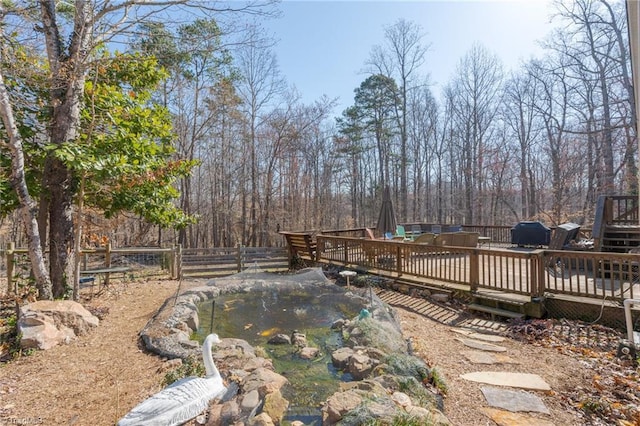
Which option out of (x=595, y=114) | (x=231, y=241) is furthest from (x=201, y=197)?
(x=595, y=114)

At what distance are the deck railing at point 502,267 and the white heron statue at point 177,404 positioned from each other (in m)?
4.80

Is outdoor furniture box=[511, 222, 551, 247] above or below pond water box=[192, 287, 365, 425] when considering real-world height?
above

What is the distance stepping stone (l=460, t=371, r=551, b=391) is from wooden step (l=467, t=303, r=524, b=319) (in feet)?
6.39

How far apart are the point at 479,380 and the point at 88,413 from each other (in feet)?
11.8

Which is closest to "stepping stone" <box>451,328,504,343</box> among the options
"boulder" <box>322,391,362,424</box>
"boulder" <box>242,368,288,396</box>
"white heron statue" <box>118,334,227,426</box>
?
"boulder" <box>322,391,362,424</box>

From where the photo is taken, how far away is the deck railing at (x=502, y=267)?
4820 mm

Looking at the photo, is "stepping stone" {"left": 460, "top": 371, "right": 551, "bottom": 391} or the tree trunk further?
the tree trunk

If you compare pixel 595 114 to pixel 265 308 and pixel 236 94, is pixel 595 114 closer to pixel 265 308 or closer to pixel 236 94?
pixel 236 94

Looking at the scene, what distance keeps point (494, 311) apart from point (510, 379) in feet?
7.38

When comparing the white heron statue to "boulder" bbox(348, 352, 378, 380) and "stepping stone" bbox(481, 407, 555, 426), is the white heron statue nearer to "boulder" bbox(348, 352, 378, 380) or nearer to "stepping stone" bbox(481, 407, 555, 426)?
"boulder" bbox(348, 352, 378, 380)

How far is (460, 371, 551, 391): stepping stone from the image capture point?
3.20 meters

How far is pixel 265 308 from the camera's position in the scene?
20.0 feet

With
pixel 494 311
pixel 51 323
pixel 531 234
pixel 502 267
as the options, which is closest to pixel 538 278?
pixel 494 311

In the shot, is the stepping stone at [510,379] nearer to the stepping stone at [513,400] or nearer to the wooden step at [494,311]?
the stepping stone at [513,400]
